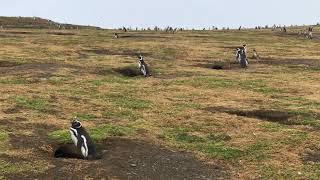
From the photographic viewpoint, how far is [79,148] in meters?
18.3

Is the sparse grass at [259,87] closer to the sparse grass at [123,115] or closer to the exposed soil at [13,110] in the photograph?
the sparse grass at [123,115]

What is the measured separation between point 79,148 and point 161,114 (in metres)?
7.06

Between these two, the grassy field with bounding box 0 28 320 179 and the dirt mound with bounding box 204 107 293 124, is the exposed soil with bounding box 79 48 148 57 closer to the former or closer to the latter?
the grassy field with bounding box 0 28 320 179

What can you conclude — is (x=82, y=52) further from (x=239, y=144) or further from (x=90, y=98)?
(x=239, y=144)

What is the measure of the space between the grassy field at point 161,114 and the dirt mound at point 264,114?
5 cm

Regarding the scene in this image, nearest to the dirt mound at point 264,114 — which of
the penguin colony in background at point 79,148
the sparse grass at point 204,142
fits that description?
the sparse grass at point 204,142

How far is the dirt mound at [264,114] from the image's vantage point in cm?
2475

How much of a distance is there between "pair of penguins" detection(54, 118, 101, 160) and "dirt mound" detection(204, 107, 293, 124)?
899cm

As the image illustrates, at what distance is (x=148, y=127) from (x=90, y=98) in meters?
6.43

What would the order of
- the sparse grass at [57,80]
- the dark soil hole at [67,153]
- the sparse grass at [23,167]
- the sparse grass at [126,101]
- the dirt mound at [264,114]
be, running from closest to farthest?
the sparse grass at [23,167] → the dark soil hole at [67,153] → the dirt mound at [264,114] → the sparse grass at [126,101] → the sparse grass at [57,80]

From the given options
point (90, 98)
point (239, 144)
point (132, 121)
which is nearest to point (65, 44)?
point (90, 98)

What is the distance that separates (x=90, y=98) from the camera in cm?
2784

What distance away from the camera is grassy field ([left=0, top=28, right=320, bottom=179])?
18.0 metres

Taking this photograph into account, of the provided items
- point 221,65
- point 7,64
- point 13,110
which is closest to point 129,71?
point 7,64
